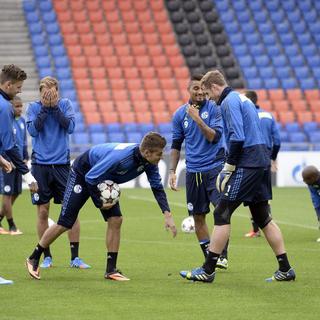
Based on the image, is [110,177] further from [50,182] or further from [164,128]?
[164,128]

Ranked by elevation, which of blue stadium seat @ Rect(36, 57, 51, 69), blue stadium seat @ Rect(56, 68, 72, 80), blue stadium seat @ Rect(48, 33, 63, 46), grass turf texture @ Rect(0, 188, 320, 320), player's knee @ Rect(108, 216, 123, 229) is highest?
blue stadium seat @ Rect(48, 33, 63, 46)

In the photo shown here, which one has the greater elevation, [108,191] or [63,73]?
[63,73]

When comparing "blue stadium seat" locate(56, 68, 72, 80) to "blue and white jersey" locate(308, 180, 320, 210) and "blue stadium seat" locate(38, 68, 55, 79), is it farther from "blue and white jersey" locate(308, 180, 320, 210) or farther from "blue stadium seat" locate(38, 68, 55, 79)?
"blue and white jersey" locate(308, 180, 320, 210)

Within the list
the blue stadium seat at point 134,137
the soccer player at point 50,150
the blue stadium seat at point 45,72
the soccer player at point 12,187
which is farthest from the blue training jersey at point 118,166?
the blue stadium seat at point 45,72

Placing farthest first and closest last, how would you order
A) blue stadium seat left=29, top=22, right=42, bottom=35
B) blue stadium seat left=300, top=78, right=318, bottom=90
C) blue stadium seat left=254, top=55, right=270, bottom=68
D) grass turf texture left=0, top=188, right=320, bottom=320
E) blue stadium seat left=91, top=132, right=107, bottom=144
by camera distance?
blue stadium seat left=254, top=55, right=270, bottom=68 < blue stadium seat left=300, top=78, right=318, bottom=90 < blue stadium seat left=29, top=22, right=42, bottom=35 < blue stadium seat left=91, top=132, right=107, bottom=144 < grass turf texture left=0, top=188, right=320, bottom=320

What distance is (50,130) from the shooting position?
476 inches

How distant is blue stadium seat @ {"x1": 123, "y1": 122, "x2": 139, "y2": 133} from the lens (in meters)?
29.5

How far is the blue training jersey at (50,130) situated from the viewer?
11805mm

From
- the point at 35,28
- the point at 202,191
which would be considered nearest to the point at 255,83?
the point at 35,28

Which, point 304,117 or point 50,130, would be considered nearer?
point 50,130

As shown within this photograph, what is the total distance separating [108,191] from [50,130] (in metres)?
2.16

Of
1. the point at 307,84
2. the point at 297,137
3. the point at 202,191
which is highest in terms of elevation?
the point at 307,84

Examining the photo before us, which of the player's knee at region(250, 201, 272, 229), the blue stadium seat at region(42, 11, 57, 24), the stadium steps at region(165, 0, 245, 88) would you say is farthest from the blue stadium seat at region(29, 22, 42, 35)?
the player's knee at region(250, 201, 272, 229)

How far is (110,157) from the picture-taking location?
1002 centimetres
